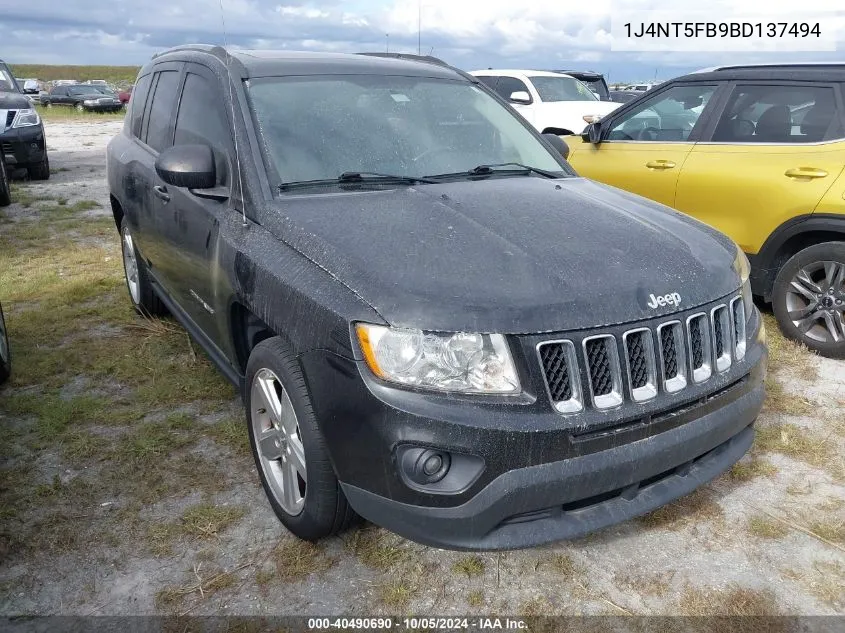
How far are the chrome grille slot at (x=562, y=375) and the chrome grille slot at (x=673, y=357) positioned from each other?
1.13 feet

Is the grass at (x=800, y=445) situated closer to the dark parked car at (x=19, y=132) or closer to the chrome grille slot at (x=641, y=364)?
the chrome grille slot at (x=641, y=364)

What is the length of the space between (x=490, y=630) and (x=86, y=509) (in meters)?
1.73

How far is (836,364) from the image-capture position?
4449 millimetres

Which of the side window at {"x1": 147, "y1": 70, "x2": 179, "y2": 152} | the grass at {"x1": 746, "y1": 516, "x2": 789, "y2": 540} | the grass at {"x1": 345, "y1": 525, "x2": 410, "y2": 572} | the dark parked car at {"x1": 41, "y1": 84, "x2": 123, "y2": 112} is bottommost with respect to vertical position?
the grass at {"x1": 746, "y1": 516, "x2": 789, "y2": 540}

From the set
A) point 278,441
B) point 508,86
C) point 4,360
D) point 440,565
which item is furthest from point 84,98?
point 440,565

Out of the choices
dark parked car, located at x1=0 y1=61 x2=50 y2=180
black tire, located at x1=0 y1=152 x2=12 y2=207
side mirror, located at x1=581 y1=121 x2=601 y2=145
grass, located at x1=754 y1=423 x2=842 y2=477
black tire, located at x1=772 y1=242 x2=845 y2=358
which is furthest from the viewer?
dark parked car, located at x1=0 y1=61 x2=50 y2=180

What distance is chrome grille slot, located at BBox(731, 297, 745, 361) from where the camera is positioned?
2.62 m

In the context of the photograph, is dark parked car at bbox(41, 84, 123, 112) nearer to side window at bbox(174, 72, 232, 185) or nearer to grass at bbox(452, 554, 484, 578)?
side window at bbox(174, 72, 232, 185)

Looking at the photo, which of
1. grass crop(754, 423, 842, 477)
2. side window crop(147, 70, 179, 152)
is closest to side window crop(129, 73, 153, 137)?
side window crop(147, 70, 179, 152)

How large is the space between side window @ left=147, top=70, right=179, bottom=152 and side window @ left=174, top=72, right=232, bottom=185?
0.19 m

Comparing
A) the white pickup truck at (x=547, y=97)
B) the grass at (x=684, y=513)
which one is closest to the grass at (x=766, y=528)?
the grass at (x=684, y=513)

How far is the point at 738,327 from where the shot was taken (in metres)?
2.65

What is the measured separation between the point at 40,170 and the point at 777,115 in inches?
434

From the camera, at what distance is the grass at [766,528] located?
2.81m
